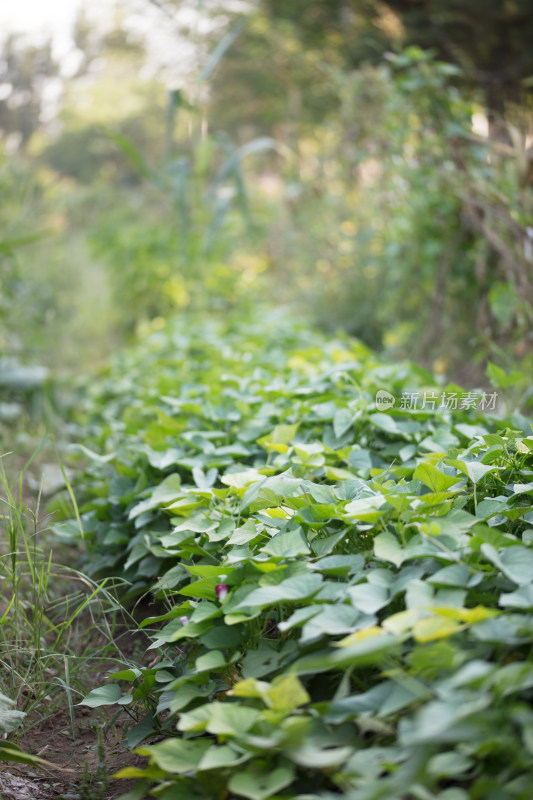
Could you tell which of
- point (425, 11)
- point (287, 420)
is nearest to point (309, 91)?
point (425, 11)

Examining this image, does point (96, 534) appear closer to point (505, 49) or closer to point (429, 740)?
point (429, 740)

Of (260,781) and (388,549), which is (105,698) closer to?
(260,781)

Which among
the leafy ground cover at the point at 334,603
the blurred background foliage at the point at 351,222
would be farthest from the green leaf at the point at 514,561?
the blurred background foliage at the point at 351,222

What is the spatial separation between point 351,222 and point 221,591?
13.2 feet

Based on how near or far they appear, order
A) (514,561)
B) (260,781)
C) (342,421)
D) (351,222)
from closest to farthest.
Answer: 1. (260,781)
2. (514,561)
3. (342,421)
4. (351,222)

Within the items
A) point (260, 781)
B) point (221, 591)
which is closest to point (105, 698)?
point (221, 591)

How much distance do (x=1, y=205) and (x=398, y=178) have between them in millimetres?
2295

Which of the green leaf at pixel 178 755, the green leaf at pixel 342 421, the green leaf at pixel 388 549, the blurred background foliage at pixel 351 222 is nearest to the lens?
the green leaf at pixel 178 755

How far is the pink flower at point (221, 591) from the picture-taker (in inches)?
38.0

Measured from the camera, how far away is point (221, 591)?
979 millimetres

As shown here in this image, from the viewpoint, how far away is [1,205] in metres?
3.76

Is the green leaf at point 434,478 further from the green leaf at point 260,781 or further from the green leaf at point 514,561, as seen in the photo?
the green leaf at point 260,781

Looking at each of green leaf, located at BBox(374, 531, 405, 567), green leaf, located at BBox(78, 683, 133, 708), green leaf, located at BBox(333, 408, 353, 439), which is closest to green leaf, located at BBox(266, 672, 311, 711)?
green leaf, located at BBox(374, 531, 405, 567)

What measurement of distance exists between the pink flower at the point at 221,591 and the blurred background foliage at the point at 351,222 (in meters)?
1.47
